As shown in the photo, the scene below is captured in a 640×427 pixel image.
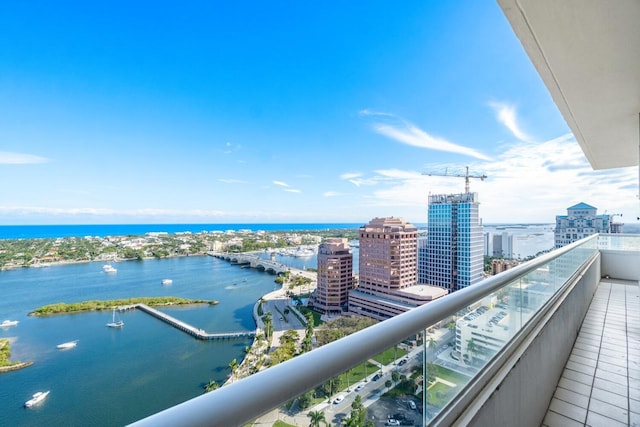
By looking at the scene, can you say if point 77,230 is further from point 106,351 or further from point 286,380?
point 286,380

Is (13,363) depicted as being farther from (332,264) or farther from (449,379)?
(332,264)

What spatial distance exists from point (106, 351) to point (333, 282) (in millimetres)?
15030

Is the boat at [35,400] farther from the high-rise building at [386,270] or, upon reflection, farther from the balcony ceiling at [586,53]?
the high-rise building at [386,270]

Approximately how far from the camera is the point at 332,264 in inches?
885

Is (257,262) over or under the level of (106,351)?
over

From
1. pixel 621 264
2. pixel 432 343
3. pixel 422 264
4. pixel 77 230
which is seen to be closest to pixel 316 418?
pixel 432 343

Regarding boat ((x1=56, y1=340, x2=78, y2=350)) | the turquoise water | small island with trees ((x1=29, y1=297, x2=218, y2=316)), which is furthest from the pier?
boat ((x1=56, y1=340, x2=78, y2=350))

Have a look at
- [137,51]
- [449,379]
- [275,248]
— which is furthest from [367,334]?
[275,248]

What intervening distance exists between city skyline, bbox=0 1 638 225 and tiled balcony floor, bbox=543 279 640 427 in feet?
8.83

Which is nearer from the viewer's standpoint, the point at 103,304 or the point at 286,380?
the point at 286,380

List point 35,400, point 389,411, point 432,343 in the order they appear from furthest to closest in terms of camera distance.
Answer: point 35,400
point 432,343
point 389,411

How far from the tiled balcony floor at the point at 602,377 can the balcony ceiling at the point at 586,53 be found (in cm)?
248

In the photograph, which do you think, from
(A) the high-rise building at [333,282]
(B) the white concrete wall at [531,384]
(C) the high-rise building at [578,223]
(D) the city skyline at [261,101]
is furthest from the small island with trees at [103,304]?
(B) the white concrete wall at [531,384]

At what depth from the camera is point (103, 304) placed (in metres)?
19.7
